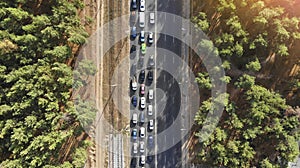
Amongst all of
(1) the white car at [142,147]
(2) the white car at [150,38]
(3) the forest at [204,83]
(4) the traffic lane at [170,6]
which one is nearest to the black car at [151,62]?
(2) the white car at [150,38]

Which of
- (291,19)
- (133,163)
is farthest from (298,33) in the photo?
(133,163)

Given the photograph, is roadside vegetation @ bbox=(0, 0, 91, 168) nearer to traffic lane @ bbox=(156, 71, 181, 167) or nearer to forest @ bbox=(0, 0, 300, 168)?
forest @ bbox=(0, 0, 300, 168)

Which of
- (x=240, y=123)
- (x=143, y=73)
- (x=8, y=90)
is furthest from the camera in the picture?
(x=143, y=73)

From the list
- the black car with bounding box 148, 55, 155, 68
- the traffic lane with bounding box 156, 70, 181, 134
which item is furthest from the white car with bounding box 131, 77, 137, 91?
the traffic lane with bounding box 156, 70, 181, 134

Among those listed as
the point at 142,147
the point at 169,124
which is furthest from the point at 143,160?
the point at 169,124

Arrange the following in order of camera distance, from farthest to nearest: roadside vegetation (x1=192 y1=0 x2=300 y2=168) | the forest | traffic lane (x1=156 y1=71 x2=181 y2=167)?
traffic lane (x1=156 y1=71 x2=181 y2=167) < roadside vegetation (x1=192 y1=0 x2=300 y2=168) < the forest

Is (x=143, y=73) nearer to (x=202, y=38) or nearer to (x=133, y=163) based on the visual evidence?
(x=202, y=38)
